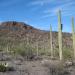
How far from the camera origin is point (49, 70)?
20.0 metres

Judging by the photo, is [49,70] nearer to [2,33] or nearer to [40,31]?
[2,33]

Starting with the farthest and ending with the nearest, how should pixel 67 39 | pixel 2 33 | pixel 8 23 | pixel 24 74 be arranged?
pixel 8 23
pixel 2 33
pixel 67 39
pixel 24 74

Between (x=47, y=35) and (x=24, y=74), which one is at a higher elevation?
(x=47, y=35)

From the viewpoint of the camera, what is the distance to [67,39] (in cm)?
5828

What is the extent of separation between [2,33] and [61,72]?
4397cm

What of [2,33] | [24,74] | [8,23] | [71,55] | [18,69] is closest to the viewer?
[24,74]

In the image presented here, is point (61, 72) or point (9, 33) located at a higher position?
point (9, 33)

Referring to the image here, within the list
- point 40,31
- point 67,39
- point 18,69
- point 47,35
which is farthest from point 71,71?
point 40,31

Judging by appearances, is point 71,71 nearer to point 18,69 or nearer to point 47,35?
point 18,69

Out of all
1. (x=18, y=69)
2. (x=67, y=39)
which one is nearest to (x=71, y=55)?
(x=18, y=69)

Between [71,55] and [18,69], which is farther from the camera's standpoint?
[71,55]

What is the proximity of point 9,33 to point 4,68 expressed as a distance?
43.9 metres

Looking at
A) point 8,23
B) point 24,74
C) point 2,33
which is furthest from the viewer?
point 8,23

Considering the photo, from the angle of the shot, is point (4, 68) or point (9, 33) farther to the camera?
point (9, 33)
